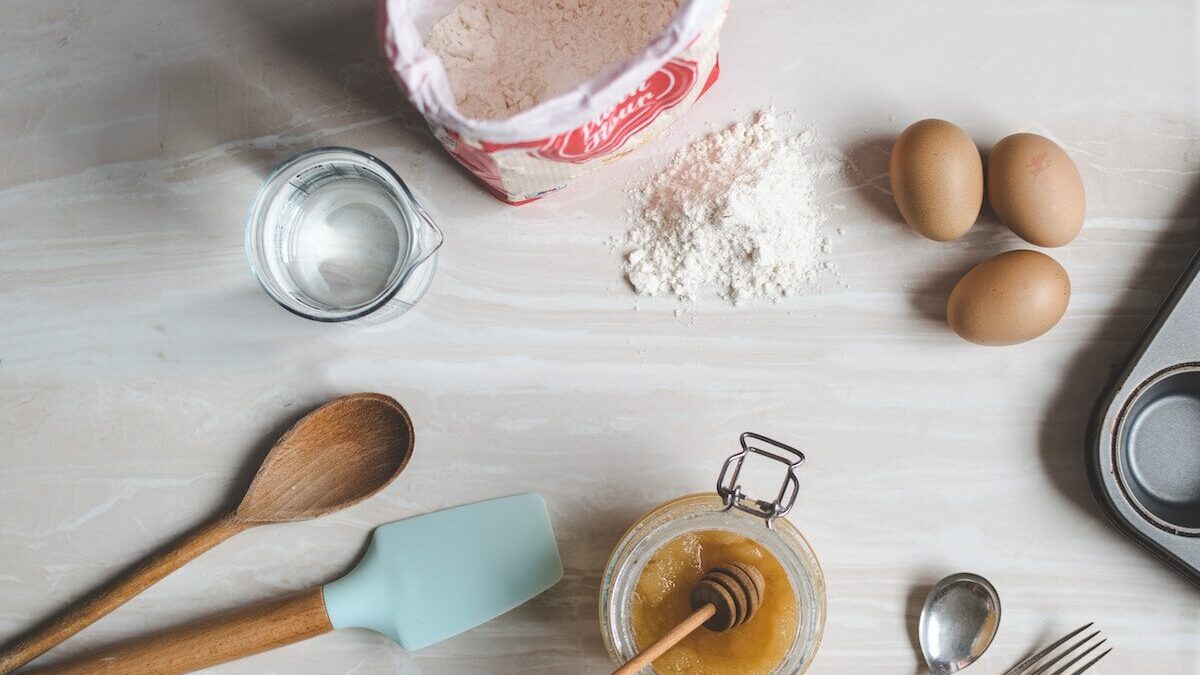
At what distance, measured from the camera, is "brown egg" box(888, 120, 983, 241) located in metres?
0.81

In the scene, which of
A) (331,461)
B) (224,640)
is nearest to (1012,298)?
(331,461)

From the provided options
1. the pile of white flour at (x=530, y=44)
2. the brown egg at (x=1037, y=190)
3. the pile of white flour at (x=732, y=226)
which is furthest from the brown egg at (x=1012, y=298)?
the pile of white flour at (x=530, y=44)

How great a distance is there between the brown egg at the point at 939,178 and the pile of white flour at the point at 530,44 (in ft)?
0.93

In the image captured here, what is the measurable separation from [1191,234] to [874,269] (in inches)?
14.2

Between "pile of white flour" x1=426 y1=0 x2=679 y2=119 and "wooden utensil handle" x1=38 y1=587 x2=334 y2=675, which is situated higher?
"pile of white flour" x1=426 y1=0 x2=679 y2=119

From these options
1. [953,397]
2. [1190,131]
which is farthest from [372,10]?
[1190,131]

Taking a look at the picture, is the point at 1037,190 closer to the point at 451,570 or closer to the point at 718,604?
the point at 718,604

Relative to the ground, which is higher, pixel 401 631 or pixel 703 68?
pixel 703 68

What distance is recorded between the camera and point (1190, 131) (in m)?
0.92

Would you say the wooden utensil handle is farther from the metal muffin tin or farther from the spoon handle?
the metal muffin tin

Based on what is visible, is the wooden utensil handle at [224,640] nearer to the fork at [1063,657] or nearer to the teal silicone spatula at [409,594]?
the teal silicone spatula at [409,594]

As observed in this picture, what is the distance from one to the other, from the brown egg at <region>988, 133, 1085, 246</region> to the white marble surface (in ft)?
0.28

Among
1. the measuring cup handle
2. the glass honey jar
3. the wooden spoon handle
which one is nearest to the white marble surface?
the measuring cup handle

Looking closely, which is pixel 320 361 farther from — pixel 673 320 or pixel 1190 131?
pixel 1190 131
